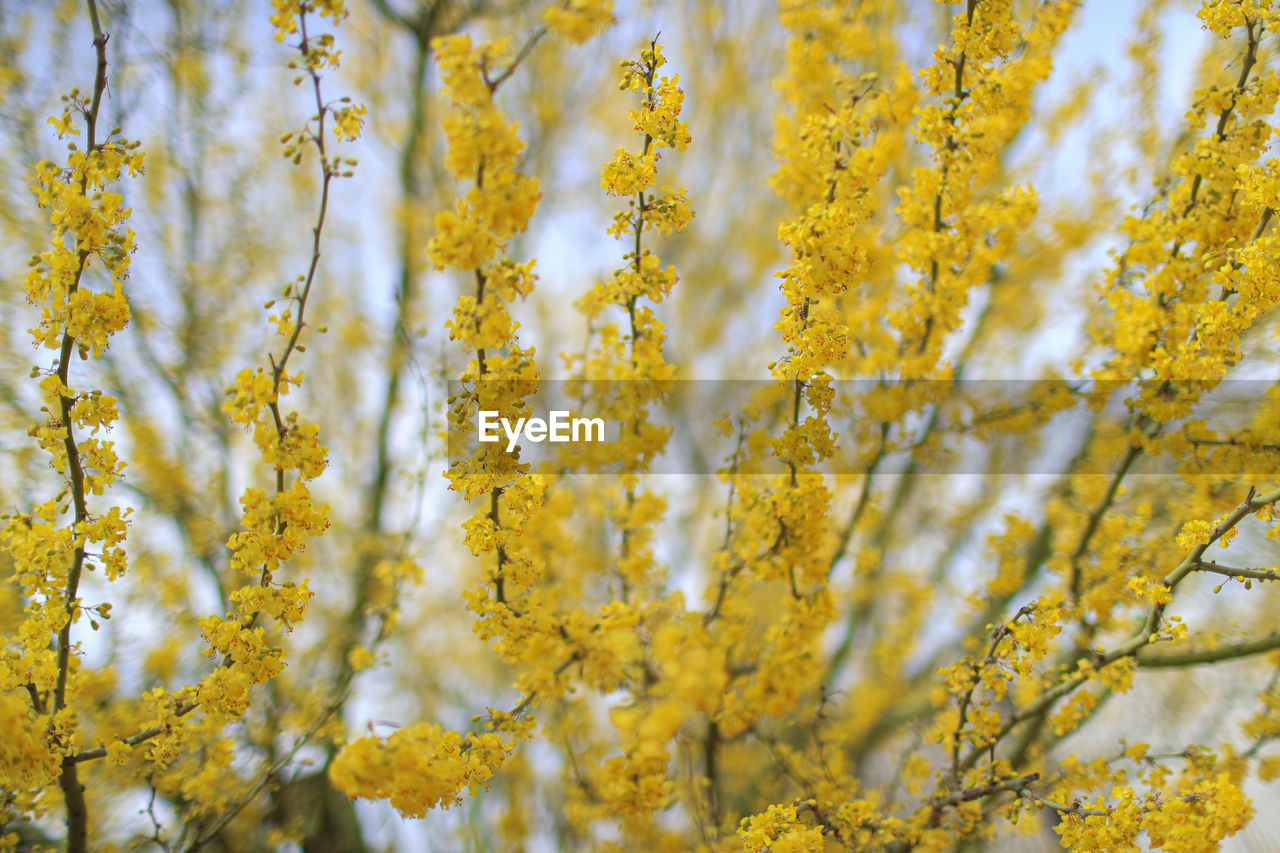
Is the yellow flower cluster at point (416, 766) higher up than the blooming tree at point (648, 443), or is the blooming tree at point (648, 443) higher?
the blooming tree at point (648, 443)

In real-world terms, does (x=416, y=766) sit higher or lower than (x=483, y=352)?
lower

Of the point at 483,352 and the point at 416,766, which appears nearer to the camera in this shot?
the point at 416,766

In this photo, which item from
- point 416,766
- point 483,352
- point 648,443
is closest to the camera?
point 416,766

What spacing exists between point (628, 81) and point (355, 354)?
3281 mm

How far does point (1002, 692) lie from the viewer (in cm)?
172

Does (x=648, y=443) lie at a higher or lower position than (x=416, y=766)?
higher

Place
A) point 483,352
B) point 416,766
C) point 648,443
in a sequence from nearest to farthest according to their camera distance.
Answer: point 416,766 < point 483,352 < point 648,443

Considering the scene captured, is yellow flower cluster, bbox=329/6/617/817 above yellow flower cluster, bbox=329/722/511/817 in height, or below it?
above

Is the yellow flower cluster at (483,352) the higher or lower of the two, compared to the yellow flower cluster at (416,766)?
higher

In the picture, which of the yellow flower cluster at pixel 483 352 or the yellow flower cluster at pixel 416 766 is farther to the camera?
the yellow flower cluster at pixel 416 766

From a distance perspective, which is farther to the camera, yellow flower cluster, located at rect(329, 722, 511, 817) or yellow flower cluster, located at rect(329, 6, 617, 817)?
yellow flower cluster, located at rect(329, 722, 511, 817)

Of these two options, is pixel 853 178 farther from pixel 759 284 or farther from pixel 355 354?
pixel 355 354

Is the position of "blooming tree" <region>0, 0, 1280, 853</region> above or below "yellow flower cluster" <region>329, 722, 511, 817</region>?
above

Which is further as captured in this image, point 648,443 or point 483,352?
point 648,443
